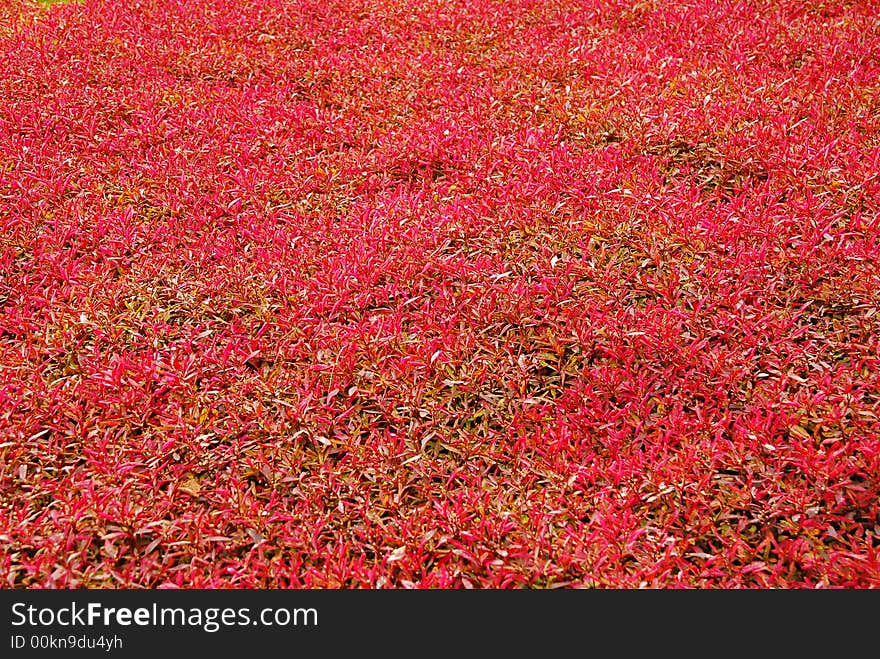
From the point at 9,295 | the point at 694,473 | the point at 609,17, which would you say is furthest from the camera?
the point at 609,17

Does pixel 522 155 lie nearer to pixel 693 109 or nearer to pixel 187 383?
pixel 693 109

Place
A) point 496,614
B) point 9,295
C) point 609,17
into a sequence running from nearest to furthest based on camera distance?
1. point 496,614
2. point 9,295
3. point 609,17

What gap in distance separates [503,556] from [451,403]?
2.33 feet

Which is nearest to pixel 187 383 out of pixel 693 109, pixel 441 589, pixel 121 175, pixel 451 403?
pixel 451 403

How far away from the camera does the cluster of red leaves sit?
2455 millimetres

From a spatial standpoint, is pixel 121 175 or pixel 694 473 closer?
pixel 694 473

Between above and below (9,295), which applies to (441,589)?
below

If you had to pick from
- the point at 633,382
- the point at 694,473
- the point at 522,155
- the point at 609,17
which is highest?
the point at 609,17

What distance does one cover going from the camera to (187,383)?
298cm

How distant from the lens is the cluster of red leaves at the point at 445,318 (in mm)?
2455

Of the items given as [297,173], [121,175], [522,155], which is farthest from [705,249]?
[121,175]

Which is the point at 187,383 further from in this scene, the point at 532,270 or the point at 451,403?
the point at 532,270

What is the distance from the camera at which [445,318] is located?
10.7 ft

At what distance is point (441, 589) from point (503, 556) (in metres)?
0.22
